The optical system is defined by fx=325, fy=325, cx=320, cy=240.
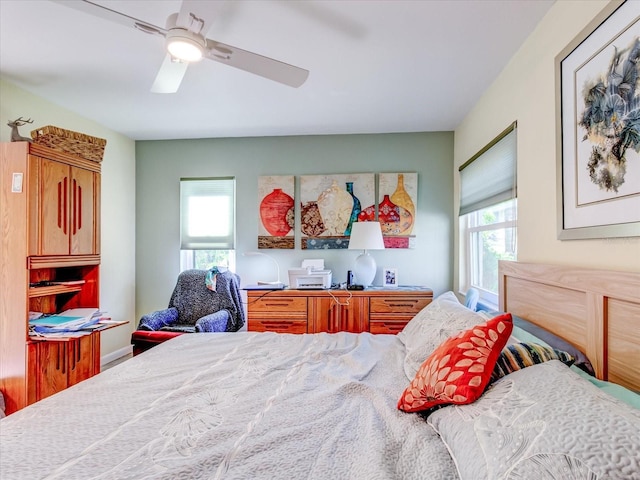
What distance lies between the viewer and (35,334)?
83.1 inches

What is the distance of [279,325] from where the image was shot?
316cm

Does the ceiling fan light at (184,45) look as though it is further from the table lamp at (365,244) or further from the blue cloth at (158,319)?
the blue cloth at (158,319)

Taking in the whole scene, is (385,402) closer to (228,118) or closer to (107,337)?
(228,118)

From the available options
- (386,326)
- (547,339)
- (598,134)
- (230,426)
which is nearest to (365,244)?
Result: (386,326)

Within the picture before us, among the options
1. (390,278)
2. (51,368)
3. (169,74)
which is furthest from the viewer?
(390,278)

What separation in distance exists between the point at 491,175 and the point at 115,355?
4119 millimetres

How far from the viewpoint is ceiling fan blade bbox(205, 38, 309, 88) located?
163 centimetres

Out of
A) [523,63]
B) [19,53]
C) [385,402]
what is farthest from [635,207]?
[19,53]

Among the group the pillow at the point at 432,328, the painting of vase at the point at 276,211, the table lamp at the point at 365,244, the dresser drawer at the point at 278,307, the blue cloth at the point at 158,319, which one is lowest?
the blue cloth at the point at 158,319

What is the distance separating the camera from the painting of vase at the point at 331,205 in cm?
361

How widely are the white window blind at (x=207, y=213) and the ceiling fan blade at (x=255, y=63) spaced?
2113mm

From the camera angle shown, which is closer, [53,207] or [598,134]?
[598,134]

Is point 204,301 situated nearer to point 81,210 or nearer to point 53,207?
point 81,210

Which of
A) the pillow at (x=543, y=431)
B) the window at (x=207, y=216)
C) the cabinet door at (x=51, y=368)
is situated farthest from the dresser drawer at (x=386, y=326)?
the cabinet door at (x=51, y=368)
